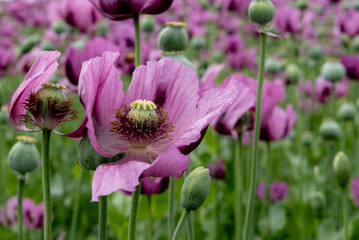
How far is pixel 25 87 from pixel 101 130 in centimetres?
12

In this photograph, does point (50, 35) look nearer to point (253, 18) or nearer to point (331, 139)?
point (331, 139)

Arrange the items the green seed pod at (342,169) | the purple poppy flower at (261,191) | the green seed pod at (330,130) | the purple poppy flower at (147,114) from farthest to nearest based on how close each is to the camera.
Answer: the purple poppy flower at (261,191) → the green seed pod at (330,130) → the green seed pod at (342,169) → the purple poppy flower at (147,114)

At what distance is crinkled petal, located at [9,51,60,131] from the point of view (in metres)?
0.51

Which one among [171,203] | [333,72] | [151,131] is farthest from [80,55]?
[333,72]

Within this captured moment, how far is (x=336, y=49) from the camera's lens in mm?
4062

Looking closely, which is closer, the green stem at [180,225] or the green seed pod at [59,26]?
the green stem at [180,225]

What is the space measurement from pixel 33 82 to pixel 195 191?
25 centimetres

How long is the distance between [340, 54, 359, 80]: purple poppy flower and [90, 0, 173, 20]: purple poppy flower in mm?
1448

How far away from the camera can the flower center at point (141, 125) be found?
568mm

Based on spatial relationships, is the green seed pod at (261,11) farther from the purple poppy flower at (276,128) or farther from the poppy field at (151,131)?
the purple poppy flower at (276,128)

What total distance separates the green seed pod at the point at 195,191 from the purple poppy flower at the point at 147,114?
0.19ft

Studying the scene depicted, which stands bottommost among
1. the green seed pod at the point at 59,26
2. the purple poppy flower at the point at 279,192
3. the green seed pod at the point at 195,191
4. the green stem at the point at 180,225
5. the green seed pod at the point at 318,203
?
the purple poppy flower at the point at 279,192

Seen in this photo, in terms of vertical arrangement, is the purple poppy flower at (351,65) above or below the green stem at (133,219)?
above

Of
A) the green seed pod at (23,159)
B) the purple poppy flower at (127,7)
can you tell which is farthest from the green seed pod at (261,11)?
the green seed pod at (23,159)
